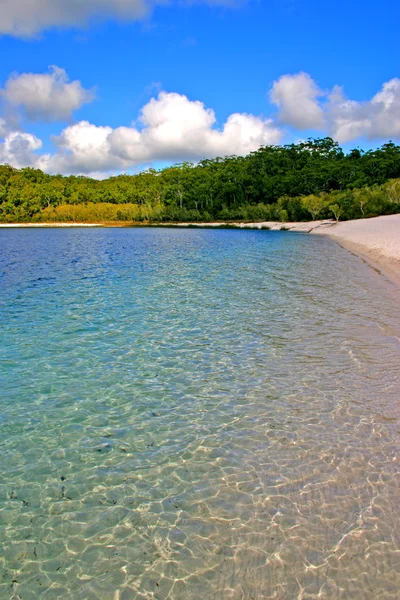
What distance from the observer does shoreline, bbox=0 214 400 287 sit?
28550 millimetres

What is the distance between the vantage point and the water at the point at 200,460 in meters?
3.68

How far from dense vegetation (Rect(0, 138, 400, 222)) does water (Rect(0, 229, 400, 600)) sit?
76.5 metres

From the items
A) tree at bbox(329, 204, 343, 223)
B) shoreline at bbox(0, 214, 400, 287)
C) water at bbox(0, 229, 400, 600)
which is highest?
tree at bbox(329, 204, 343, 223)

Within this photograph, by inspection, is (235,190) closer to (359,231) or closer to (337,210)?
(337,210)

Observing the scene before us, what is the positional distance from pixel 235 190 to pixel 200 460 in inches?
5375

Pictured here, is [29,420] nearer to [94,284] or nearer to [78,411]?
[78,411]

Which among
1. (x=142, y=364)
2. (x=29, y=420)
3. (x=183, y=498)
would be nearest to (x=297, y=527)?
(x=183, y=498)

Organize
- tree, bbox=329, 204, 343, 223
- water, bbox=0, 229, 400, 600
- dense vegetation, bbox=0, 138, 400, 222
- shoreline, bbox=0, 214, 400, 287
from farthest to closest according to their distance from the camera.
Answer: dense vegetation, bbox=0, 138, 400, 222, tree, bbox=329, 204, 343, 223, shoreline, bbox=0, 214, 400, 287, water, bbox=0, 229, 400, 600

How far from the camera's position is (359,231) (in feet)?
186

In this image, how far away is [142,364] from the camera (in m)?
8.88

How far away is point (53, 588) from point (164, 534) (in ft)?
3.59

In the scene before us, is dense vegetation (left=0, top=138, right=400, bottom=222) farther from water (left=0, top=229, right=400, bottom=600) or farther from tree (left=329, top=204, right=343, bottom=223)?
water (left=0, top=229, right=400, bottom=600)

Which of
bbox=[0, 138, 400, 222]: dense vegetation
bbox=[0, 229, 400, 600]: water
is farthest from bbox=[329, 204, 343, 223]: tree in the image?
bbox=[0, 229, 400, 600]: water

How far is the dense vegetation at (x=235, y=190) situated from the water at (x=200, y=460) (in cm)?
7655
